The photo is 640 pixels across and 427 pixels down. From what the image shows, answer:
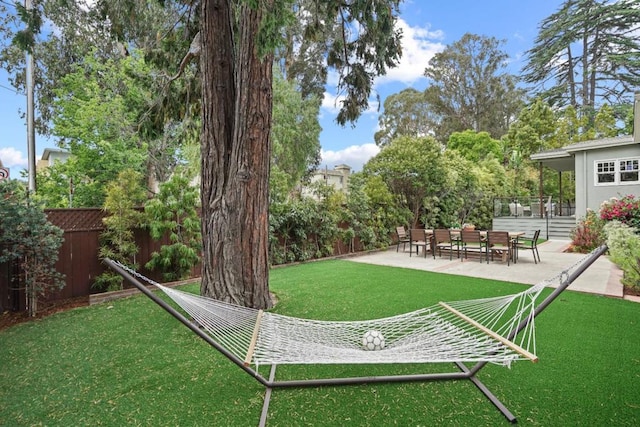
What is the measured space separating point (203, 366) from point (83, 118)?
417 inches

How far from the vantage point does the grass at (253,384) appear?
2.18 metres

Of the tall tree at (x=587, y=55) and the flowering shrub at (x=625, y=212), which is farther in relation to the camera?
the tall tree at (x=587, y=55)

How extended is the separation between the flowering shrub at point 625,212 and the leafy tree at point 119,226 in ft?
35.0

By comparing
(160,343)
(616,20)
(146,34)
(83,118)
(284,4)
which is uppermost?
(616,20)

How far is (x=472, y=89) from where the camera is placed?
2950 cm

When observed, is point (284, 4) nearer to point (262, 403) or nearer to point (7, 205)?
point (262, 403)

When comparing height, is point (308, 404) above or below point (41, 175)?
below

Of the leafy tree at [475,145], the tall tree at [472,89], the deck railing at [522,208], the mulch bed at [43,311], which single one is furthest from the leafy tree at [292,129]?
the tall tree at [472,89]

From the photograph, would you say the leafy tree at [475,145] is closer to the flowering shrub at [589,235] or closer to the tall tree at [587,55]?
the tall tree at [587,55]

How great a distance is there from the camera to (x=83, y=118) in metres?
10.3

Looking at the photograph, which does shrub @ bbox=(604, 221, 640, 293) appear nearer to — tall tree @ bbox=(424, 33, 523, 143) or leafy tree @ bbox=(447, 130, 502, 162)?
leafy tree @ bbox=(447, 130, 502, 162)

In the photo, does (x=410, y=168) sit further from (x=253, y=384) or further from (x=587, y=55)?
(x=587, y=55)

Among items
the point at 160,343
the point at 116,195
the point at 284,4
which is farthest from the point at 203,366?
the point at 116,195

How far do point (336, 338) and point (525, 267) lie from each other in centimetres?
652
